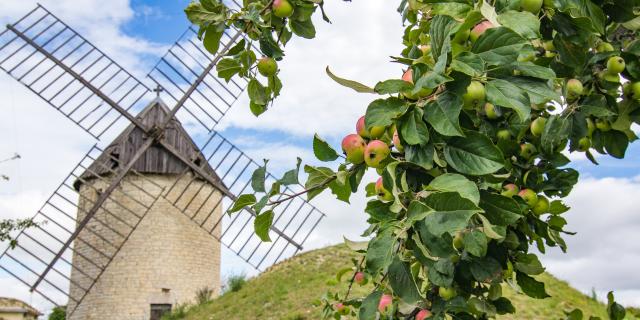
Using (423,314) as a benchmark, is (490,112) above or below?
above

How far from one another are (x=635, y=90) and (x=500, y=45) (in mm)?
901

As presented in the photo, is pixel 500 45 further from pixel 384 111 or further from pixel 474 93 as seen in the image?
A: pixel 384 111

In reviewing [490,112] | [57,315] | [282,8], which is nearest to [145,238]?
[57,315]

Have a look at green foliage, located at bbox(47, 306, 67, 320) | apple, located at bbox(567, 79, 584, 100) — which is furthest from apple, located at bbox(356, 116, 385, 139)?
green foliage, located at bbox(47, 306, 67, 320)

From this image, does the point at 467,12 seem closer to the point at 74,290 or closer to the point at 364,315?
the point at 364,315

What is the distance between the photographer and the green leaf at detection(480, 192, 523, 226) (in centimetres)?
123

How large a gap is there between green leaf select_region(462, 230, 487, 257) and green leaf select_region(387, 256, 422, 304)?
0.79 feet

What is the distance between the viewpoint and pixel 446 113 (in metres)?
1.10

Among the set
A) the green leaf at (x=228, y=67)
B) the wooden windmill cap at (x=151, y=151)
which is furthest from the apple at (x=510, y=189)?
the wooden windmill cap at (x=151, y=151)

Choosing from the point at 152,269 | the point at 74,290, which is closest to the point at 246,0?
the point at 152,269

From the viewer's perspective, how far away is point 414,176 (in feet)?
4.28

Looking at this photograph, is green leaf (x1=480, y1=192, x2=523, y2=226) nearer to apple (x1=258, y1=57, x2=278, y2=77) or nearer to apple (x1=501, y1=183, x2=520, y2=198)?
apple (x1=501, y1=183, x2=520, y2=198)

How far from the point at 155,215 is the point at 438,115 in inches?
590

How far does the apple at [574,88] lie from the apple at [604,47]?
21cm
